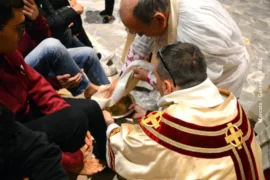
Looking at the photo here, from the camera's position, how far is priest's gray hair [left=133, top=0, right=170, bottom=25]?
4.83 ft

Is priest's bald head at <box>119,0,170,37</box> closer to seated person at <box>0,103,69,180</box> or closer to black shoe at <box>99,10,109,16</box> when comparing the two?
seated person at <box>0,103,69,180</box>

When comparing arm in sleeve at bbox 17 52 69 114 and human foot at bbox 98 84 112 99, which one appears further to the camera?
human foot at bbox 98 84 112 99

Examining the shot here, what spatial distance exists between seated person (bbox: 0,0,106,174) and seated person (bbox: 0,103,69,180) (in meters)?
0.25

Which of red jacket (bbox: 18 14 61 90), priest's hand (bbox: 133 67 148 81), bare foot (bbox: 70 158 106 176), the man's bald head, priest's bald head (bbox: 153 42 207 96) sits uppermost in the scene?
the man's bald head

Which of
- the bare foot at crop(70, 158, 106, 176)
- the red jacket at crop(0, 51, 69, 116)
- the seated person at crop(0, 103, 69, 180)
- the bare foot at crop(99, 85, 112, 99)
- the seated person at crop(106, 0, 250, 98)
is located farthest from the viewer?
the bare foot at crop(99, 85, 112, 99)

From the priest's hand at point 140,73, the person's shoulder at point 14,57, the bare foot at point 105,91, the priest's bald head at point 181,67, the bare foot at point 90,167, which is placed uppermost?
the priest's bald head at point 181,67

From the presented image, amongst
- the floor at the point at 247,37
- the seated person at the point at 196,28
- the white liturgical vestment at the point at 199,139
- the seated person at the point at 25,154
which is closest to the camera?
the seated person at the point at 25,154

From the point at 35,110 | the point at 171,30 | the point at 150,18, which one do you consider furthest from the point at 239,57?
the point at 35,110

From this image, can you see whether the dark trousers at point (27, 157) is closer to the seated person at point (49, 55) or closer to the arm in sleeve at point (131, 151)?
the arm in sleeve at point (131, 151)

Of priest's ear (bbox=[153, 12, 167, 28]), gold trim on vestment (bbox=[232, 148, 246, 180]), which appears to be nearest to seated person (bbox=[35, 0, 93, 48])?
priest's ear (bbox=[153, 12, 167, 28])

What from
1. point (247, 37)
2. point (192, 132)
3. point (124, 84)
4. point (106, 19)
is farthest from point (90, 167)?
point (247, 37)

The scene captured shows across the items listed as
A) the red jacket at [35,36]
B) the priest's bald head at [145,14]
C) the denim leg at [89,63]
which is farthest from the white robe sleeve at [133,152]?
the denim leg at [89,63]

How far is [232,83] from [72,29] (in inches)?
43.6

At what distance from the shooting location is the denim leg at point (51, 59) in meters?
1.78
